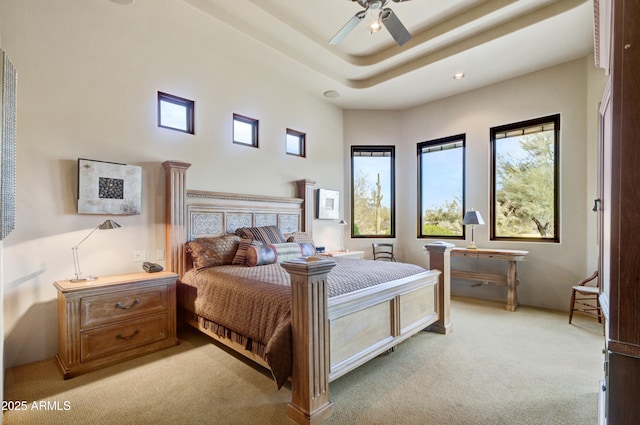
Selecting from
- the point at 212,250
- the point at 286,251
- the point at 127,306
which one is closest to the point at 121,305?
the point at 127,306

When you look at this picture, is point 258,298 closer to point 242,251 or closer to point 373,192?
point 242,251

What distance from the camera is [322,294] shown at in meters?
1.84

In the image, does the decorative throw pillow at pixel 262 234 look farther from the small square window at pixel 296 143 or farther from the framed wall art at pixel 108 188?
the small square window at pixel 296 143

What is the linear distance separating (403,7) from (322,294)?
10.8 feet

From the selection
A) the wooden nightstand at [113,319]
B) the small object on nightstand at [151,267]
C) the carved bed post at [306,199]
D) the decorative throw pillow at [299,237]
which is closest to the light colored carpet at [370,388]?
the wooden nightstand at [113,319]

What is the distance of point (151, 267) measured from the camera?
2.93 m

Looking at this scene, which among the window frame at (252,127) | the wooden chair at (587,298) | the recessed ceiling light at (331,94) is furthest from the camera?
the recessed ceiling light at (331,94)

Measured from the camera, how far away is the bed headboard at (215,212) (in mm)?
3232

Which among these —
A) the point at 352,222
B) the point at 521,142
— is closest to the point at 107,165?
the point at 352,222

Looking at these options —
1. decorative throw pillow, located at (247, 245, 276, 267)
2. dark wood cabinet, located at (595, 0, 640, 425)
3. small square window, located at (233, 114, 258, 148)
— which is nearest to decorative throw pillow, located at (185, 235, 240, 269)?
decorative throw pillow, located at (247, 245, 276, 267)

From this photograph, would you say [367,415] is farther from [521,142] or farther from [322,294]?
[521,142]

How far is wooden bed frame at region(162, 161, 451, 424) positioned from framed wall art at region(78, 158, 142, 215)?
0.33 m

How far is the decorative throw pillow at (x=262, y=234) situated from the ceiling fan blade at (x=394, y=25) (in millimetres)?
2616

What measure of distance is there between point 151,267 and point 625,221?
3347mm
